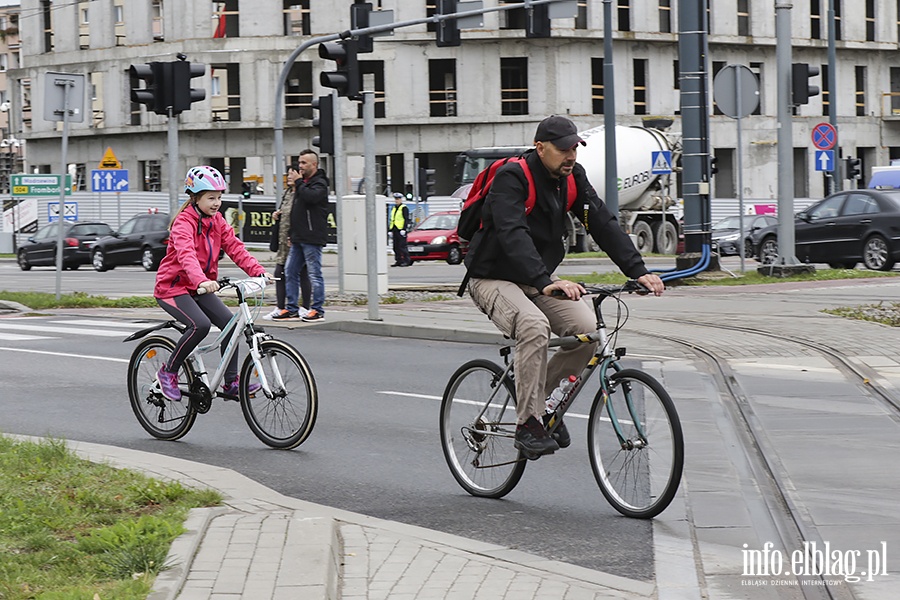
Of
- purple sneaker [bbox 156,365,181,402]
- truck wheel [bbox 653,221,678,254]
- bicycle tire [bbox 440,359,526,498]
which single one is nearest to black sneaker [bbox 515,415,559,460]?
bicycle tire [bbox 440,359,526,498]

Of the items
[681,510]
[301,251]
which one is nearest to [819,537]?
[681,510]

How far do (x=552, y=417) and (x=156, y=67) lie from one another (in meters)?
13.9

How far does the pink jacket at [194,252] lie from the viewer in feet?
29.4

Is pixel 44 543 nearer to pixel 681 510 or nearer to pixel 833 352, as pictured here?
pixel 681 510

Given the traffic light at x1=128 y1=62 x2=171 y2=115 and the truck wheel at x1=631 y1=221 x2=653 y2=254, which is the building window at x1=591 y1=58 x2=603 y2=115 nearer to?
the truck wheel at x1=631 y1=221 x2=653 y2=254

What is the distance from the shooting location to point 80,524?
609 centimetres

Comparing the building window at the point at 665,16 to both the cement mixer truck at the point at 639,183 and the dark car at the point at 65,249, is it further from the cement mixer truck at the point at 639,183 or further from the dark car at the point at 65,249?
the dark car at the point at 65,249

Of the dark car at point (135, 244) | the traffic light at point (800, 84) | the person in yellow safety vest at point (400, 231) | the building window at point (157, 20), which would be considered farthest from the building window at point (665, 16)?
the traffic light at point (800, 84)

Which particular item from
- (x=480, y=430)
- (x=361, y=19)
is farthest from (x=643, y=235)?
(x=480, y=430)

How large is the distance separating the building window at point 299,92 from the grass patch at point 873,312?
43.7 metres

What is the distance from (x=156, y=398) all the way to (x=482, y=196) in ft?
11.5

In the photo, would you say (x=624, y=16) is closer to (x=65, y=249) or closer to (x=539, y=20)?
(x=65, y=249)

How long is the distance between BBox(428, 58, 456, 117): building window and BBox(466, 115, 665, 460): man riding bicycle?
52358mm

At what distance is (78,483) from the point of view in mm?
6992
